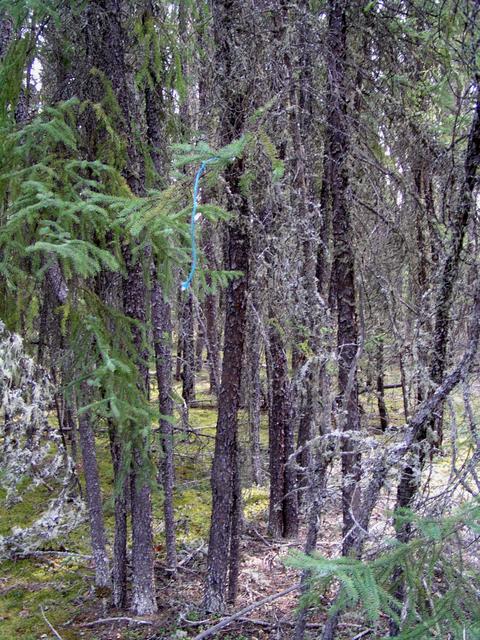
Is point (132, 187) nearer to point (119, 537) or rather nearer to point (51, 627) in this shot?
point (119, 537)

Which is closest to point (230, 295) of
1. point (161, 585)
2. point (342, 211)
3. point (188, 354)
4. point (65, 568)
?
point (342, 211)

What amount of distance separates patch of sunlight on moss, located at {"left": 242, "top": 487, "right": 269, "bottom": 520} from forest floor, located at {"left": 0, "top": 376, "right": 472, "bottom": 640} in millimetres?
18

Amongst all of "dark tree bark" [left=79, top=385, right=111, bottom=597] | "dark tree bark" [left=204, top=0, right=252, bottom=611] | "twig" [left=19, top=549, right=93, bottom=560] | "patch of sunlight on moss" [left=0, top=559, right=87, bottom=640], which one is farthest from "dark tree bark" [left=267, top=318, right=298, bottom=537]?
"patch of sunlight on moss" [left=0, top=559, right=87, bottom=640]

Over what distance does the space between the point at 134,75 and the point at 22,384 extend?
167 inches

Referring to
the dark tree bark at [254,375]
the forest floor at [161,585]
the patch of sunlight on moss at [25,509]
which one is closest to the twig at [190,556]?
the forest floor at [161,585]

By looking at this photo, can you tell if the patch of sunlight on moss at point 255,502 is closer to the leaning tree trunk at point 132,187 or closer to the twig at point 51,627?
the leaning tree trunk at point 132,187

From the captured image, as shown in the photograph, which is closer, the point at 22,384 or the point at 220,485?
the point at 220,485

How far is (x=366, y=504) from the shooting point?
119 inches

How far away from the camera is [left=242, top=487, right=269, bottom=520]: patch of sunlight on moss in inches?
332

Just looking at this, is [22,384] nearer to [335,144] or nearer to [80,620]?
[80,620]

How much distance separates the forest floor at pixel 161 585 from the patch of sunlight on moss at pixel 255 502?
2 centimetres

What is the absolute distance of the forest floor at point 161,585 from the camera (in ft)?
16.5

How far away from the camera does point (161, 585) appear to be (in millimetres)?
6117

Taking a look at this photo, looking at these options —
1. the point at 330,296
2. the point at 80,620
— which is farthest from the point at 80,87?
the point at 80,620
